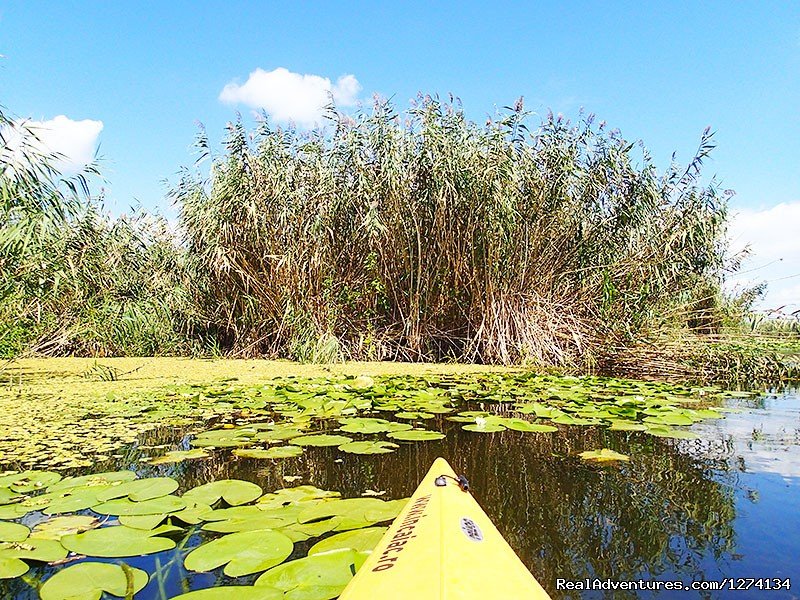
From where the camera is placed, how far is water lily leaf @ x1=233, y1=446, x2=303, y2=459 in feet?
6.89

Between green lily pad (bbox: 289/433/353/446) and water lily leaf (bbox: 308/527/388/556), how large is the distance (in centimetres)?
99

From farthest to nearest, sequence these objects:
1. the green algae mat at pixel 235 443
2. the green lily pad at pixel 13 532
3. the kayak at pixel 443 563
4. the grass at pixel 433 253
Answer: the grass at pixel 433 253
the green lily pad at pixel 13 532
the green algae mat at pixel 235 443
the kayak at pixel 443 563

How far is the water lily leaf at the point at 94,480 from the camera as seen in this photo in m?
1.70

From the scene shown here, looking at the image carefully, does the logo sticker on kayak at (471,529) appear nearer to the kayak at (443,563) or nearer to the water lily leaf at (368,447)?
the kayak at (443,563)

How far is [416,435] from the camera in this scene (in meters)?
2.40

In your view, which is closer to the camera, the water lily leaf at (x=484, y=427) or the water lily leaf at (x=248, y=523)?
the water lily leaf at (x=248, y=523)

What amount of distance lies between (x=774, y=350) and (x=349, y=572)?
585 centimetres

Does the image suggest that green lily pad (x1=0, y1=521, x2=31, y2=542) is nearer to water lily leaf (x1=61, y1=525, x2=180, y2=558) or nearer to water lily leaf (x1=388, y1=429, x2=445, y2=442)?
water lily leaf (x1=61, y1=525, x2=180, y2=558)

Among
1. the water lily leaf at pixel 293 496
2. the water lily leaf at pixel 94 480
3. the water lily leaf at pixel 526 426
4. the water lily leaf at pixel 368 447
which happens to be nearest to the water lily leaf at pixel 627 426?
the water lily leaf at pixel 526 426

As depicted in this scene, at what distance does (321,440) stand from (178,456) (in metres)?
0.55

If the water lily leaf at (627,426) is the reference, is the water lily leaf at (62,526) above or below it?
below

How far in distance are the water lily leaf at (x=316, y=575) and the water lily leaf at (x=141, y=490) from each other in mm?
654

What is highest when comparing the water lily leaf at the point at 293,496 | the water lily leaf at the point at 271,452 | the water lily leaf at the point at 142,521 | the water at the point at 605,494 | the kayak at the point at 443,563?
the kayak at the point at 443,563

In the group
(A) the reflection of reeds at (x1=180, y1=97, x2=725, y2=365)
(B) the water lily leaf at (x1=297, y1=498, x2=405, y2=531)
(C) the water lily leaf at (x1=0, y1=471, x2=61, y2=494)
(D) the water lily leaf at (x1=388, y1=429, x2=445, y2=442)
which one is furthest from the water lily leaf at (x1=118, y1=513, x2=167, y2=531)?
(A) the reflection of reeds at (x1=180, y1=97, x2=725, y2=365)
